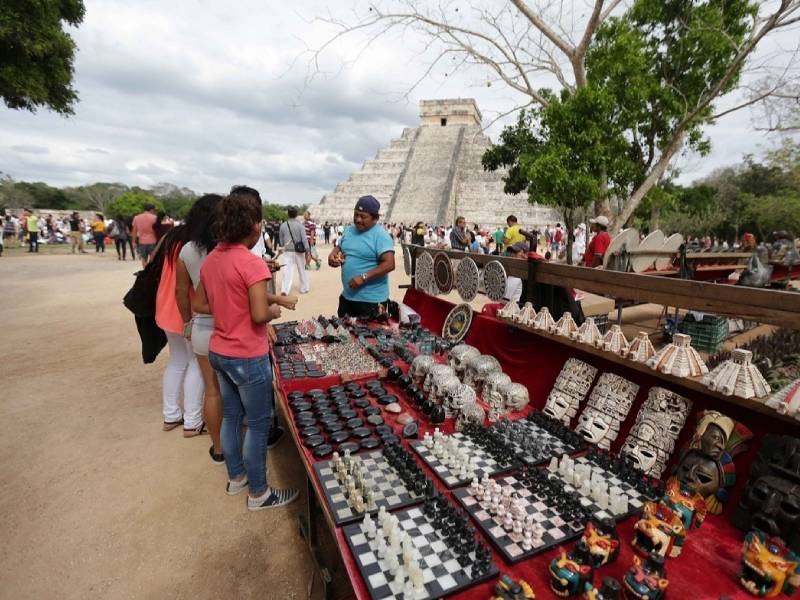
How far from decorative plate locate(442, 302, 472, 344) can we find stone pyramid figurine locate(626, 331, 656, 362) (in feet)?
5.41

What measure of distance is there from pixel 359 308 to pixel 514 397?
96.5 inches

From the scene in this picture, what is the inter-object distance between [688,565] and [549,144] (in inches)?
337

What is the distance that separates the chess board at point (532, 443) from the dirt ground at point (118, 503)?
4.58 ft

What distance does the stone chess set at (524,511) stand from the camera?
1.59 meters

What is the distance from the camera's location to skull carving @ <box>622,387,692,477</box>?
2.03 metres

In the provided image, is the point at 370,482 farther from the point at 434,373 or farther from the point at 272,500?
the point at 272,500

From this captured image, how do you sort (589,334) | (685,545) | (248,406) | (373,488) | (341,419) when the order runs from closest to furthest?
(685,545), (373,488), (248,406), (589,334), (341,419)

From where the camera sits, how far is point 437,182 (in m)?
42.1

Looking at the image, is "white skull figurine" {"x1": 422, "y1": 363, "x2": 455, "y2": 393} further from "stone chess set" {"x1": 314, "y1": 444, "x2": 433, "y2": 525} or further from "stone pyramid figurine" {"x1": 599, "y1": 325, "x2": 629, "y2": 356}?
"stone pyramid figurine" {"x1": 599, "y1": 325, "x2": 629, "y2": 356}

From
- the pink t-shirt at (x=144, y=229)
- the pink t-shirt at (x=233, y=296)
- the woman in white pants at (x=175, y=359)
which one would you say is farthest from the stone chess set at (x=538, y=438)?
the pink t-shirt at (x=144, y=229)

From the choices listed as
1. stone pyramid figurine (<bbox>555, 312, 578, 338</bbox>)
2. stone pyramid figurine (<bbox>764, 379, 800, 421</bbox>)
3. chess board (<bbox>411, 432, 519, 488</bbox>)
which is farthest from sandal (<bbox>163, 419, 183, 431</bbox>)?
stone pyramid figurine (<bbox>764, 379, 800, 421</bbox>)

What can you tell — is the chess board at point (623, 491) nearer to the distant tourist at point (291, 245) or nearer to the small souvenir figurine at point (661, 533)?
the small souvenir figurine at point (661, 533)

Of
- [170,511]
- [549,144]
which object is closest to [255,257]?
[170,511]

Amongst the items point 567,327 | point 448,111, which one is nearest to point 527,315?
point 567,327
